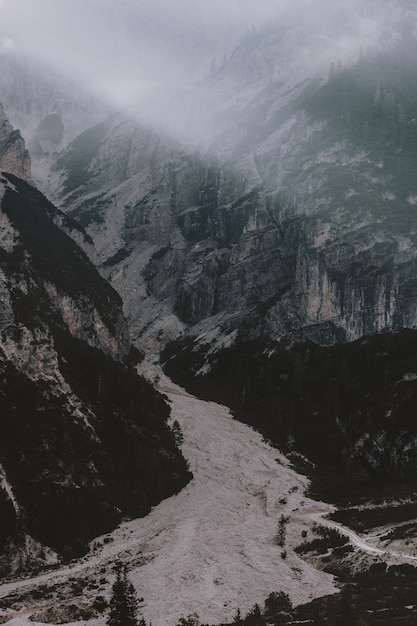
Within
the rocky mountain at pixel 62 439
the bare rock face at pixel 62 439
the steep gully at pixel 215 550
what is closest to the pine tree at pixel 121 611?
the steep gully at pixel 215 550

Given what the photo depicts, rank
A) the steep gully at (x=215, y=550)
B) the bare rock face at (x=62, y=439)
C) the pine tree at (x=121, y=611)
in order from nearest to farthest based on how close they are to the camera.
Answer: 1. the pine tree at (x=121, y=611)
2. the steep gully at (x=215, y=550)
3. the bare rock face at (x=62, y=439)

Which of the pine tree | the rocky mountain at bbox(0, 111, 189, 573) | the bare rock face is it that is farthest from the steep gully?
the pine tree

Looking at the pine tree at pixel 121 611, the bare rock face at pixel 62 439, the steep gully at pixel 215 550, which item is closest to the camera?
the pine tree at pixel 121 611

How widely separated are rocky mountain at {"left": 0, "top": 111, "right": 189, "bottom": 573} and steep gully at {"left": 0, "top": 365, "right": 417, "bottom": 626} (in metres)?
4.45

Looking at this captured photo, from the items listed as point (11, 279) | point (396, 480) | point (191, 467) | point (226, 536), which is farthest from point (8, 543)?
point (396, 480)

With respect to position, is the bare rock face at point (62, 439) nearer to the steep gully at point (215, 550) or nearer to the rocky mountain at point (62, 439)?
the rocky mountain at point (62, 439)

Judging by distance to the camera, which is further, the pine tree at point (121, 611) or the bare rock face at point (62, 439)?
the bare rock face at point (62, 439)

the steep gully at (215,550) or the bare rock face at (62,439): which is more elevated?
the bare rock face at (62,439)

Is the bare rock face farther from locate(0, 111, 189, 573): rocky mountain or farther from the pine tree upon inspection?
the pine tree

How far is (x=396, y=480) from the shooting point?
501 ft

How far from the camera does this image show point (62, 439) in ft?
364

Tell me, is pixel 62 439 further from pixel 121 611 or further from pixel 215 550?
pixel 121 611

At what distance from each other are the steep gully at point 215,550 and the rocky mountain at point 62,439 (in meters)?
4.45

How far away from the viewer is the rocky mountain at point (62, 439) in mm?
91688
